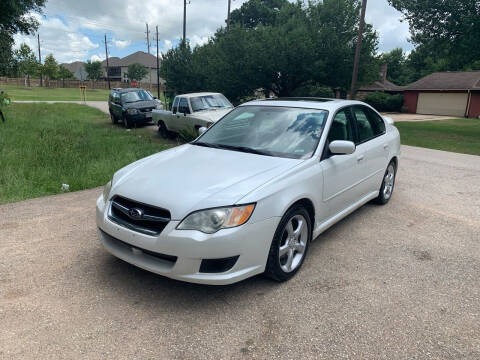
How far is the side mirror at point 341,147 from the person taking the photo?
3762mm

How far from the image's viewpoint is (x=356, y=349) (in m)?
2.62

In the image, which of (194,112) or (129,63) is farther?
(129,63)

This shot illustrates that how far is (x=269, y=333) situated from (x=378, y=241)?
2249 mm

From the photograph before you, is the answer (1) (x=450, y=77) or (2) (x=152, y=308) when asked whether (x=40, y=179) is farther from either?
(1) (x=450, y=77)

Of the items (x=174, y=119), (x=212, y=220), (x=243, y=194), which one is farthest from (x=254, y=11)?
(x=212, y=220)

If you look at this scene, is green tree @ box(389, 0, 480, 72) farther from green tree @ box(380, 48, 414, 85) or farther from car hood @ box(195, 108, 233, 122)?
green tree @ box(380, 48, 414, 85)

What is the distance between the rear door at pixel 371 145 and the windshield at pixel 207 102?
689 cm

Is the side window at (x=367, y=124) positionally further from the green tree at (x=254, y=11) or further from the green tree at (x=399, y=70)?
the green tree at (x=399, y=70)

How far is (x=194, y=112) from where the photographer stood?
1137 cm

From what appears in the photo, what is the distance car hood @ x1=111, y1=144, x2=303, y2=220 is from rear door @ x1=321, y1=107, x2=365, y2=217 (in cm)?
47

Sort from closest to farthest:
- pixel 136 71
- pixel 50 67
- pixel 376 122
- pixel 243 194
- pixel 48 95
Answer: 1. pixel 243 194
2. pixel 376 122
3. pixel 48 95
4. pixel 50 67
5. pixel 136 71

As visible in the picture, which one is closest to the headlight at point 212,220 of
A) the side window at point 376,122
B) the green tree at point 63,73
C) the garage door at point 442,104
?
the side window at point 376,122

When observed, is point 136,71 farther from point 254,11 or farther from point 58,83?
point 254,11

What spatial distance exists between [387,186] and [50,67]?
76.5 m
